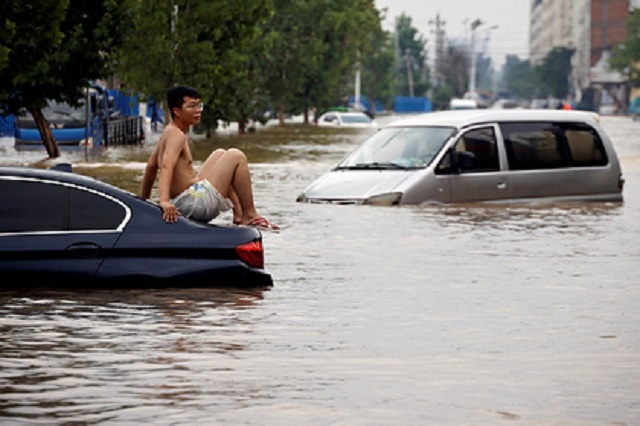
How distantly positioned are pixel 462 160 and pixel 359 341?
40.7 ft

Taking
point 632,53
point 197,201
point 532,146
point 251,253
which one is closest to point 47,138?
point 532,146

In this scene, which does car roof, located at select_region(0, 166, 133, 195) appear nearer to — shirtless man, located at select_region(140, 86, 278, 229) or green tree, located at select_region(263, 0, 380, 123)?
shirtless man, located at select_region(140, 86, 278, 229)

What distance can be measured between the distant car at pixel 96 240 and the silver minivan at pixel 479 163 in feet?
32.1

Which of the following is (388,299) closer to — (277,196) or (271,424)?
(271,424)

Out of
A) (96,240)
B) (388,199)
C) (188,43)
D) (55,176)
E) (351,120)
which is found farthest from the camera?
(351,120)

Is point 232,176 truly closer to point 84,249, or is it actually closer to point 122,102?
point 84,249

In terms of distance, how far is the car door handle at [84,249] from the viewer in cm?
1289

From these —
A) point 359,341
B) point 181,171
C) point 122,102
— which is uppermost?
point 181,171

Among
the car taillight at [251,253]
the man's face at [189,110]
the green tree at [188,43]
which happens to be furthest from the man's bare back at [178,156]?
the green tree at [188,43]

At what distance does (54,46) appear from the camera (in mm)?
37562

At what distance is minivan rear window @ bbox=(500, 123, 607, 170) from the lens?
79.5ft

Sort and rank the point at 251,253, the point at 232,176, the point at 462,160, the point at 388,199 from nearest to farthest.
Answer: the point at 251,253
the point at 232,176
the point at 388,199
the point at 462,160

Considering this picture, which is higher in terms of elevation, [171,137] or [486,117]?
[171,137]

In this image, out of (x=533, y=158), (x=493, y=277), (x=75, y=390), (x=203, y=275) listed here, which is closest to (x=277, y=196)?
(x=533, y=158)
